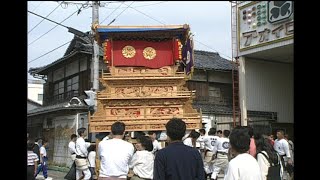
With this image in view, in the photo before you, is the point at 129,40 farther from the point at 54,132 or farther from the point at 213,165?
the point at 54,132

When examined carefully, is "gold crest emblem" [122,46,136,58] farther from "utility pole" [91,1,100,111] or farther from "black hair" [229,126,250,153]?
"black hair" [229,126,250,153]

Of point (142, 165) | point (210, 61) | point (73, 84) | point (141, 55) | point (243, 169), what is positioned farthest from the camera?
point (210, 61)

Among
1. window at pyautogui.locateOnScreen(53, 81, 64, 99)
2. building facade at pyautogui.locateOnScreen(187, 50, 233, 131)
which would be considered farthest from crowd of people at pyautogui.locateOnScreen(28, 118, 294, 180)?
window at pyautogui.locateOnScreen(53, 81, 64, 99)

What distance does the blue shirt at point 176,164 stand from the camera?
13.9 ft

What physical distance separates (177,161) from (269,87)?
16.8 meters

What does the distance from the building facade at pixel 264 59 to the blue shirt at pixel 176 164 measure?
12.4 m

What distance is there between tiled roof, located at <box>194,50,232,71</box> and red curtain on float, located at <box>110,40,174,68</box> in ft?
29.7

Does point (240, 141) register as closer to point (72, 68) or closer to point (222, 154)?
point (222, 154)

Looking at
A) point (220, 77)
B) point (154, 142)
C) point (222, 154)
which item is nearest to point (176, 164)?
point (154, 142)

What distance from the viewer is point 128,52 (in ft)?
40.2

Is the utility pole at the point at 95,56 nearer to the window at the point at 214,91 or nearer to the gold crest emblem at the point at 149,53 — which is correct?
the gold crest emblem at the point at 149,53

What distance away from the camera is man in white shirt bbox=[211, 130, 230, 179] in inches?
445
